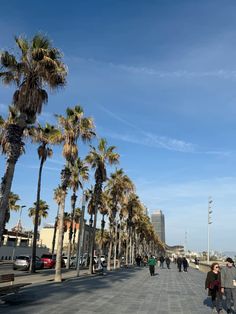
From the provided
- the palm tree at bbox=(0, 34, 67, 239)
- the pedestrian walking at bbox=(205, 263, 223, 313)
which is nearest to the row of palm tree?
the palm tree at bbox=(0, 34, 67, 239)

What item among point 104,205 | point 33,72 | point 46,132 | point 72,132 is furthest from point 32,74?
point 104,205

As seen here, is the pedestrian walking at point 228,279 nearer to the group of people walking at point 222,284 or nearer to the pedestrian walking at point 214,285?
the group of people walking at point 222,284

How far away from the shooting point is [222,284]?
11.5 metres

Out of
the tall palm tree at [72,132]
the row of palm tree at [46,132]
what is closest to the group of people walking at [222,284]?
the row of palm tree at [46,132]

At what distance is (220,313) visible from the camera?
11.9m

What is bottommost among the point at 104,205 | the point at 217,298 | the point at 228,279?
the point at 217,298

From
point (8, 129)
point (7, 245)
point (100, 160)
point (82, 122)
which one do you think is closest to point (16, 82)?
point (8, 129)

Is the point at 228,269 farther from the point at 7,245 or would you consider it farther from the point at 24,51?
the point at 7,245

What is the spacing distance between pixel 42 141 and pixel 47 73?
60.1 ft

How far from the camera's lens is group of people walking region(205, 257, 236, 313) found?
11.5 meters

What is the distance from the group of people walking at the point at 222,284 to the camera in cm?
Result: 1146

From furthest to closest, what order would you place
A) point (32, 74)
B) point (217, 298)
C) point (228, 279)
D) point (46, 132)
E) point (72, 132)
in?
point (46, 132) < point (72, 132) < point (32, 74) < point (217, 298) < point (228, 279)

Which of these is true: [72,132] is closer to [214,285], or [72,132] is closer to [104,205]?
[214,285]

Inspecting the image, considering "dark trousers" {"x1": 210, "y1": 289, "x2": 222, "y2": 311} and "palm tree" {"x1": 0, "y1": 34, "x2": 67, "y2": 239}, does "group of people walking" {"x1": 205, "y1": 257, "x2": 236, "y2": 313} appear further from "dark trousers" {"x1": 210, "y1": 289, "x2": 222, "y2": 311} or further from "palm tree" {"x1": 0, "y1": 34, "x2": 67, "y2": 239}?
"palm tree" {"x1": 0, "y1": 34, "x2": 67, "y2": 239}
